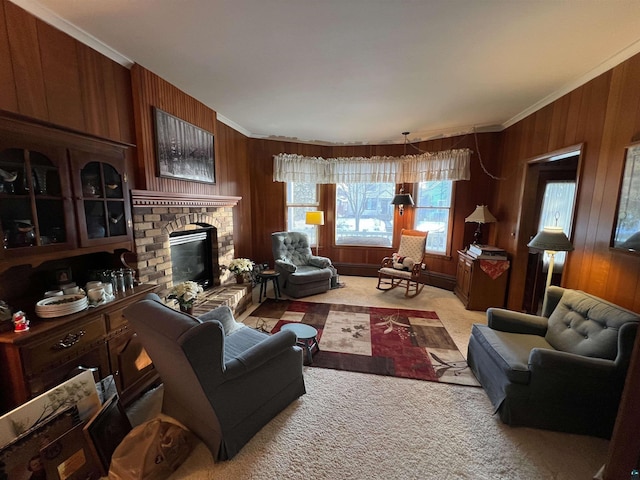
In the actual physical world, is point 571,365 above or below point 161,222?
below

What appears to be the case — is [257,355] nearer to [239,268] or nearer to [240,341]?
[240,341]

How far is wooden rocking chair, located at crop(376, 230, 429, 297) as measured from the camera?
4.28m

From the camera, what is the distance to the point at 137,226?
93.1 inches

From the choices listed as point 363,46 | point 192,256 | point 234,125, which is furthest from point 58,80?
point 234,125

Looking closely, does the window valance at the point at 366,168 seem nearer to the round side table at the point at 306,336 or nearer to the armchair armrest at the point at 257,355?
the round side table at the point at 306,336

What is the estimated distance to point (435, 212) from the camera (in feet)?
15.9

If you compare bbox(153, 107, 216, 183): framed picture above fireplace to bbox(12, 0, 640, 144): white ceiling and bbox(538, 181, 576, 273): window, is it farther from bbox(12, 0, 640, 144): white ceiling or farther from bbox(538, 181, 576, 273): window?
bbox(538, 181, 576, 273): window

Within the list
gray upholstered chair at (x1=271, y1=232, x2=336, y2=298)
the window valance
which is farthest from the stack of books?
gray upholstered chair at (x1=271, y1=232, x2=336, y2=298)

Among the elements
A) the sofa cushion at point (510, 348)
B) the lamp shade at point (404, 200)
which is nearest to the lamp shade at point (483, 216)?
the lamp shade at point (404, 200)

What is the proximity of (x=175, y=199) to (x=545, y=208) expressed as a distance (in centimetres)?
544

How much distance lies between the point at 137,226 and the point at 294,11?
84.7 inches

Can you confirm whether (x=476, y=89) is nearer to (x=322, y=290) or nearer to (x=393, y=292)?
(x=393, y=292)

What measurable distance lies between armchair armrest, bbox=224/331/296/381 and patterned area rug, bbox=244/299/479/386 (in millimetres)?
820

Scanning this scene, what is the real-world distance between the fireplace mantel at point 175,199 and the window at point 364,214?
2.50 meters
